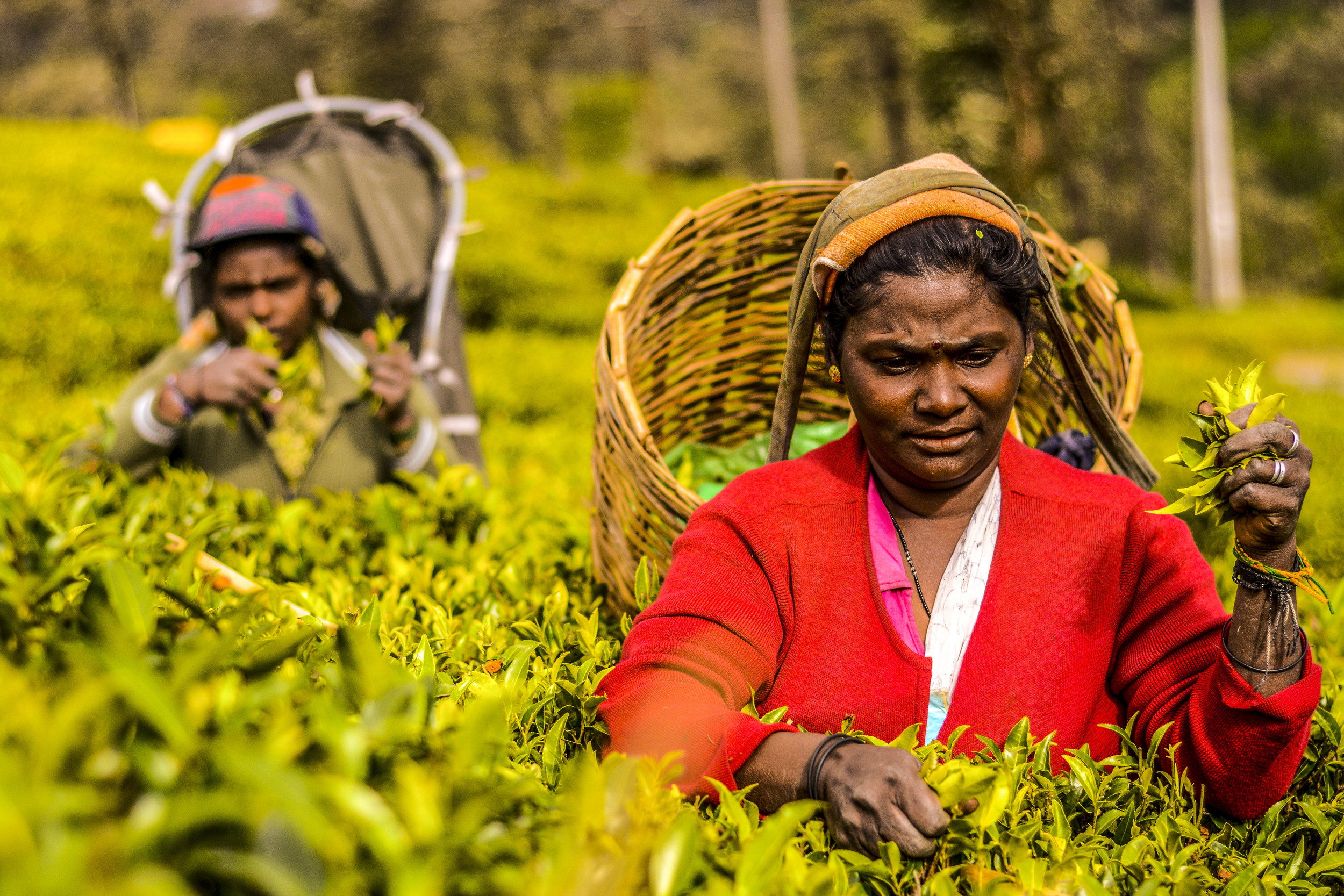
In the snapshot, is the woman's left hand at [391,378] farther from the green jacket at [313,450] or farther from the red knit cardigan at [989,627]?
the red knit cardigan at [989,627]

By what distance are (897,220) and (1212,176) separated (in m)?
17.4

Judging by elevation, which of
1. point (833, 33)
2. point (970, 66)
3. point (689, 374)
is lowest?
point (689, 374)

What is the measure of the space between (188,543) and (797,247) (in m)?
2.24

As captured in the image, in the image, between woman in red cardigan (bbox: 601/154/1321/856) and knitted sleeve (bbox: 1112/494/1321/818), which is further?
woman in red cardigan (bbox: 601/154/1321/856)

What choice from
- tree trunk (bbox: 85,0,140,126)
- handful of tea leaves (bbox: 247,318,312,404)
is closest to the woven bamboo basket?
handful of tea leaves (bbox: 247,318,312,404)

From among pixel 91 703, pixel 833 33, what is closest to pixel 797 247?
pixel 91 703

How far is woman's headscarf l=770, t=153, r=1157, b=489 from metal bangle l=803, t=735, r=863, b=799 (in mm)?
867

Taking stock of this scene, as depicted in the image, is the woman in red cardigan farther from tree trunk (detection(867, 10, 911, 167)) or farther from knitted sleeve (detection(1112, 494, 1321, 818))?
tree trunk (detection(867, 10, 911, 167))

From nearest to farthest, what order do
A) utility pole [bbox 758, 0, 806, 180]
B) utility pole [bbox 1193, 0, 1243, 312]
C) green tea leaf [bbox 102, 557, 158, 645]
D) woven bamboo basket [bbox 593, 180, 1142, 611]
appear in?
green tea leaf [bbox 102, 557, 158, 645]
woven bamboo basket [bbox 593, 180, 1142, 611]
utility pole [bbox 1193, 0, 1243, 312]
utility pole [bbox 758, 0, 806, 180]

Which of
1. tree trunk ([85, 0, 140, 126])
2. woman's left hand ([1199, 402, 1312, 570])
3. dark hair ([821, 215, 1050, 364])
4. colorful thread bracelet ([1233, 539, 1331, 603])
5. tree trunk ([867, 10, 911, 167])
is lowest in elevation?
colorful thread bracelet ([1233, 539, 1331, 603])

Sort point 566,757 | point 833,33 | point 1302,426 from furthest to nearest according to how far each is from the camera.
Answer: point 833,33
point 1302,426
point 566,757

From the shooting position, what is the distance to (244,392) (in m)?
3.26

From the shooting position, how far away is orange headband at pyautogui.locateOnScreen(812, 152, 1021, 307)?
1.90 metres

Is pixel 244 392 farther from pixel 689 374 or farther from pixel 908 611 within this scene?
pixel 908 611
